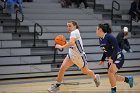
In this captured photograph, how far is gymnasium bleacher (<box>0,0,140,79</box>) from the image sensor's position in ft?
42.8

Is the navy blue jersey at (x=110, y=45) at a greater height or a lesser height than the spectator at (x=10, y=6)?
lesser

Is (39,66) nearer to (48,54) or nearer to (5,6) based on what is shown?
(48,54)

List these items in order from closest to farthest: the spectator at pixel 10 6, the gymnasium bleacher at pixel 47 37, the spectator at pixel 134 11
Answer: the gymnasium bleacher at pixel 47 37, the spectator at pixel 10 6, the spectator at pixel 134 11

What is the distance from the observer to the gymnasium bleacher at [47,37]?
1303 cm

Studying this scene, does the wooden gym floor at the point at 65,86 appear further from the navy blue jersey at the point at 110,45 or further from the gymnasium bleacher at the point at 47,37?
the navy blue jersey at the point at 110,45

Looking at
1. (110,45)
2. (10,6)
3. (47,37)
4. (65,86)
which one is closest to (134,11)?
(47,37)

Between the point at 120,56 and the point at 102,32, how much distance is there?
2.63ft

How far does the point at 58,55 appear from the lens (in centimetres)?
1423

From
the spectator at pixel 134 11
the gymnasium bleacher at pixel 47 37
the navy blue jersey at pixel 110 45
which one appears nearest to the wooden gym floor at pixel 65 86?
the gymnasium bleacher at pixel 47 37

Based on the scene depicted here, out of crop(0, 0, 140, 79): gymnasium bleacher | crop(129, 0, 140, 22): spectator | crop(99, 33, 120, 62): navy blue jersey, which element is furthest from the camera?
crop(129, 0, 140, 22): spectator

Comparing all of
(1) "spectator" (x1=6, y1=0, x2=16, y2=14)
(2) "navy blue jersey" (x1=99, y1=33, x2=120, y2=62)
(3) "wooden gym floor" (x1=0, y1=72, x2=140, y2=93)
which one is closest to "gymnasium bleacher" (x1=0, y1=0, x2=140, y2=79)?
(1) "spectator" (x1=6, y1=0, x2=16, y2=14)

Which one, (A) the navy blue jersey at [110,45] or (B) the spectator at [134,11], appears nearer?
(A) the navy blue jersey at [110,45]

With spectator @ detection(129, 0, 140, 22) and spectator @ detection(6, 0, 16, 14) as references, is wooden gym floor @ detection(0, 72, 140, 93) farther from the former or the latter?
spectator @ detection(129, 0, 140, 22)

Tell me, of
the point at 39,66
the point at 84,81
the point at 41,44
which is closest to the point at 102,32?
the point at 84,81
